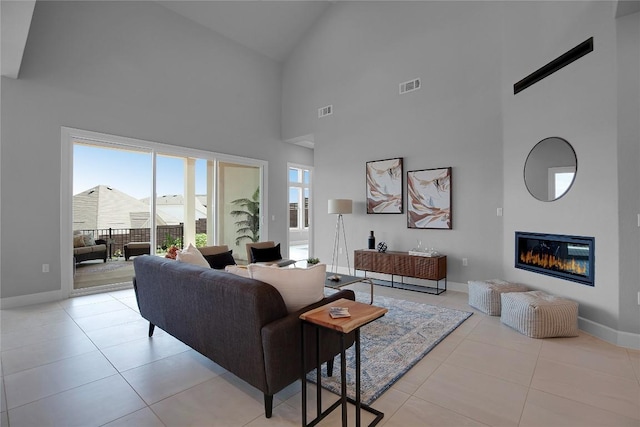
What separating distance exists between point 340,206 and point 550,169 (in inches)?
130

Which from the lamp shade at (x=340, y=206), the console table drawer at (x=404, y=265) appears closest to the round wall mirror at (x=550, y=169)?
the console table drawer at (x=404, y=265)

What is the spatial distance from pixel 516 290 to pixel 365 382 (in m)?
2.77

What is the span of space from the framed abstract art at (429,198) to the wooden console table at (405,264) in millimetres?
612

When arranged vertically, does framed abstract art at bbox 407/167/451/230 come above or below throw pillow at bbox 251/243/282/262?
above

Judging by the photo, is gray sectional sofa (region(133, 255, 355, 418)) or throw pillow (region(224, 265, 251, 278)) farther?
throw pillow (region(224, 265, 251, 278))

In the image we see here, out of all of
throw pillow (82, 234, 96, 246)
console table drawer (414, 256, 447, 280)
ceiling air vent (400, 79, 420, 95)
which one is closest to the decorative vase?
console table drawer (414, 256, 447, 280)

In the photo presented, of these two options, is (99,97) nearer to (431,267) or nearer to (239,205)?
(239,205)

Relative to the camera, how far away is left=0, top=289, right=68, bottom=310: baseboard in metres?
4.17

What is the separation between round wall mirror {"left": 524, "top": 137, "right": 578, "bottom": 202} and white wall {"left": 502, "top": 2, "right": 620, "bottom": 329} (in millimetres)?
79

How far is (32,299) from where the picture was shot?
4363 millimetres

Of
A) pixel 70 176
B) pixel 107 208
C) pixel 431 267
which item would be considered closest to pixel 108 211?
pixel 107 208

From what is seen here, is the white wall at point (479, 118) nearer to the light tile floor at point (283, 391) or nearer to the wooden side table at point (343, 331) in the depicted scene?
the light tile floor at point (283, 391)

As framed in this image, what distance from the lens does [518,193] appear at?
14.2ft

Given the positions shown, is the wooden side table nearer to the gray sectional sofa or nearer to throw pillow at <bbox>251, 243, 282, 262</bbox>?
the gray sectional sofa
